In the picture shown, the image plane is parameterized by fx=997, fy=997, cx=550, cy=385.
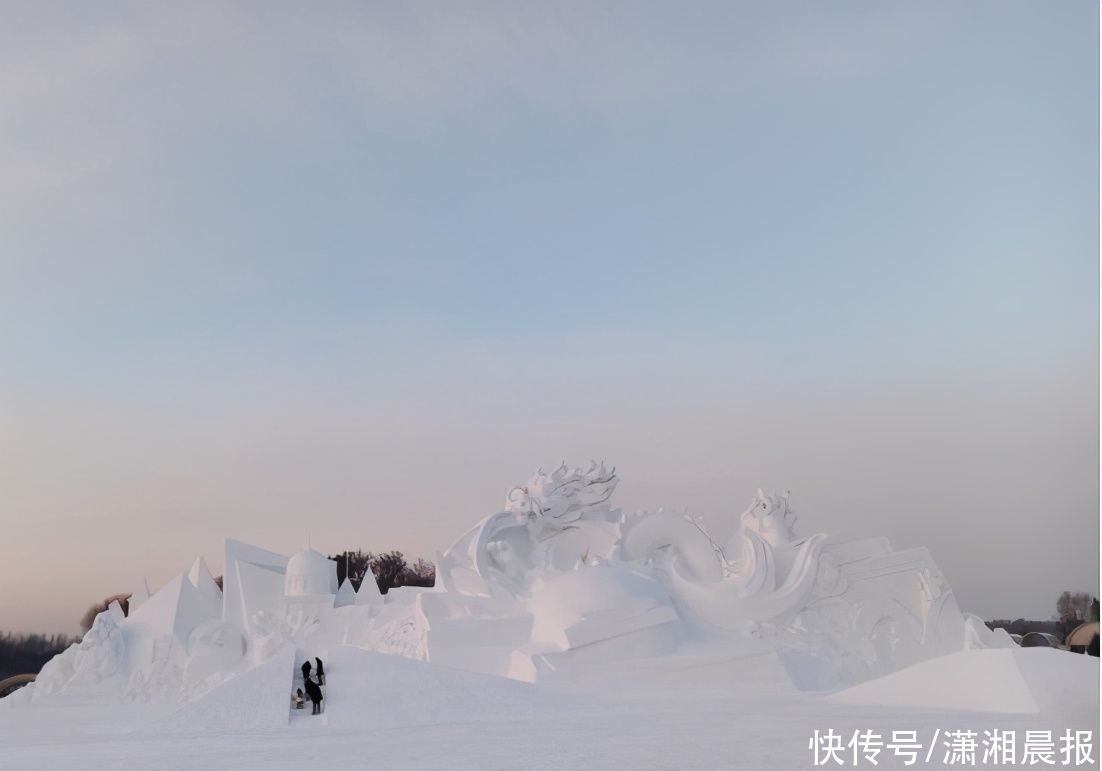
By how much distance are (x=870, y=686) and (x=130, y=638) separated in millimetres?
10873

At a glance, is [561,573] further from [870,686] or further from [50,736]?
[50,736]

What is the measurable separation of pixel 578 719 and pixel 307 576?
758 cm

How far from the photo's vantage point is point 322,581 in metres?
16.4

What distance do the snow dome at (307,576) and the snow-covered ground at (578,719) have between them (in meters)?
3.50

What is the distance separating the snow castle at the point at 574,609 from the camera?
44.9ft

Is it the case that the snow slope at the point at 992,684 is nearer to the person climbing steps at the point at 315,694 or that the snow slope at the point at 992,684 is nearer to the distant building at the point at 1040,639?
the person climbing steps at the point at 315,694

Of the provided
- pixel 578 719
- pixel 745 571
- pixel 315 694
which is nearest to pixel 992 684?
pixel 578 719

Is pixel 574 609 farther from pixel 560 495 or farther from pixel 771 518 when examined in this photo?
pixel 771 518

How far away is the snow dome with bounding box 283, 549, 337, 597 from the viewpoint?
16203 millimetres

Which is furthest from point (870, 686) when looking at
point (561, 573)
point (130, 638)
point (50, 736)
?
point (130, 638)

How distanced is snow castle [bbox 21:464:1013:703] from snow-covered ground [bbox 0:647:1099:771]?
0.93 m

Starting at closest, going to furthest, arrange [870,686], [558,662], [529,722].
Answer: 1. [529,722]
2. [870,686]
3. [558,662]

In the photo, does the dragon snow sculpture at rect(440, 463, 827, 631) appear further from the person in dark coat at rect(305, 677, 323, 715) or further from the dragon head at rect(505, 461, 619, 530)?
the person in dark coat at rect(305, 677, 323, 715)

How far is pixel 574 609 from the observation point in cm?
1359
